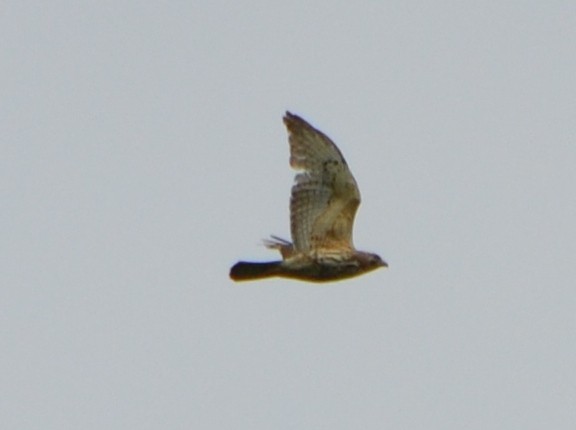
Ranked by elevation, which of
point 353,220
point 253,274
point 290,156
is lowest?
point 253,274

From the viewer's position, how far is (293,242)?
10.2 m

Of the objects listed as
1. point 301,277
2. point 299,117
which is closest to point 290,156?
point 299,117

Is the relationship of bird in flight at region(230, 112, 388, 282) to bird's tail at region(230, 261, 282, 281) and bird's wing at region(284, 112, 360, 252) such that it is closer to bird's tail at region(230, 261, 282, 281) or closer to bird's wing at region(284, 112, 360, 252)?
bird's wing at region(284, 112, 360, 252)

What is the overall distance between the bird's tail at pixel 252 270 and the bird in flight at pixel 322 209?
1.00 ft

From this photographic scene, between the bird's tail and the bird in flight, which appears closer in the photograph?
the bird's tail

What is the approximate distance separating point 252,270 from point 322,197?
1184mm

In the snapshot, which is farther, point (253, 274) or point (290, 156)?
point (290, 156)

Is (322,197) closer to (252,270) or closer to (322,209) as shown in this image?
(322,209)

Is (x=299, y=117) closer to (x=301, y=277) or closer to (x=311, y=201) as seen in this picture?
(x=311, y=201)

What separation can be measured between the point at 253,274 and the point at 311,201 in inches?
42.9

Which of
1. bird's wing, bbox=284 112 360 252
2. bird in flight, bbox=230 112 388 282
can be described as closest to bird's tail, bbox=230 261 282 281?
bird in flight, bbox=230 112 388 282

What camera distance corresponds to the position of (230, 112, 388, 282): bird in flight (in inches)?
399

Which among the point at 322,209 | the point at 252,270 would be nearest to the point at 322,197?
the point at 322,209

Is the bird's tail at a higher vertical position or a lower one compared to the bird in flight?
lower
